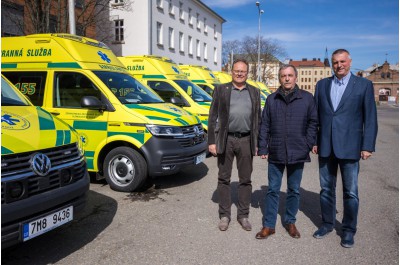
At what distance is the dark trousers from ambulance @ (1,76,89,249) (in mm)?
1553

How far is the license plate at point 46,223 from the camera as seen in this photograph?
290 cm

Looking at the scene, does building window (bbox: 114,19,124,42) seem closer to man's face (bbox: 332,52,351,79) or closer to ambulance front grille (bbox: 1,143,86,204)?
ambulance front grille (bbox: 1,143,86,204)

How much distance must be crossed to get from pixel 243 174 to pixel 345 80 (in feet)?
4.95

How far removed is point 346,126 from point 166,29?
32.0 meters

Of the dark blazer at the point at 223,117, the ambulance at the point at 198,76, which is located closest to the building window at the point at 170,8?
the ambulance at the point at 198,76

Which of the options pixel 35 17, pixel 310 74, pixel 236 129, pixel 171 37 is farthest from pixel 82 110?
pixel 310 74

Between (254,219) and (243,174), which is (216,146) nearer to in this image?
(243,174)

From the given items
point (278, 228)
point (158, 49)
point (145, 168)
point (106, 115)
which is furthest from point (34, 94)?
point (158, 49)

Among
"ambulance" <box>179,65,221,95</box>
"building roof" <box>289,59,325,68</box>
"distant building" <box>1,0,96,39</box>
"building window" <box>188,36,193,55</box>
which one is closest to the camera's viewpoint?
"ambulance" <box>179,65,221,95</box>

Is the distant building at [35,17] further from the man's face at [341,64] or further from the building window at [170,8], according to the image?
the man's face at [341,64]

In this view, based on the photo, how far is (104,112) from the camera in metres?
5.62

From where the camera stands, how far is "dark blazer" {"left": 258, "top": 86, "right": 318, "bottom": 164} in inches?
151

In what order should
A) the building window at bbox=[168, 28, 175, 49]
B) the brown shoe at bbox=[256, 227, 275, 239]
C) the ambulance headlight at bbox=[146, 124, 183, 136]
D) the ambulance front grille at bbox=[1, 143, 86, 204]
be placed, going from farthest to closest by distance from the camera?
the building window at bbox=[168, 28, 175, 49], the ambulance headlight at bbox=[146, 124, 183, 136], the brown shoe at bbox=[256, 227, 275, 239], the ambulance front grille at bbox=[1, 143, 86, 204]

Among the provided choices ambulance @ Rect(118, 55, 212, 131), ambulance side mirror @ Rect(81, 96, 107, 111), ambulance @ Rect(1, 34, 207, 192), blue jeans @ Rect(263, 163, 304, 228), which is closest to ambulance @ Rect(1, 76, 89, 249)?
ambulance side mirror @ Rect(81, 96, 107, 111)
